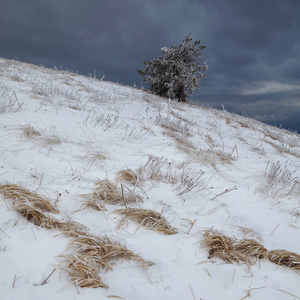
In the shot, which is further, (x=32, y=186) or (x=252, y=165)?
(x=252, y=165)

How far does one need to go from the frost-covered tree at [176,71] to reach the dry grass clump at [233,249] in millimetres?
15841

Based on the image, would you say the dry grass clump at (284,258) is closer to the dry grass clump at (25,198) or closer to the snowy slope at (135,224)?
the snowy slope at (135,224)

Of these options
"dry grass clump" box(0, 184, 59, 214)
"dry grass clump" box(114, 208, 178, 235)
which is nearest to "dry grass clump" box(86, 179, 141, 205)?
"dry grass clump" box(114, 208, 178, 235)

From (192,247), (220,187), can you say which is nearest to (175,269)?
(192,247)

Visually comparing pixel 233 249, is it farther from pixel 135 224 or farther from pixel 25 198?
pixel 25 198

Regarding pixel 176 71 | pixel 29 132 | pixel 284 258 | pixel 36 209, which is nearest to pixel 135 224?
pixel 36 209

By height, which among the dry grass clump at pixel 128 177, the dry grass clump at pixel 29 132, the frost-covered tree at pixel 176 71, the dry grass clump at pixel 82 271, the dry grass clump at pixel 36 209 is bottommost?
the dry grass clump at pixel 82 271

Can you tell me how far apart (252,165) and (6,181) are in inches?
173

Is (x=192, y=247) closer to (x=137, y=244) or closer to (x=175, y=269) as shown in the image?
(x=175, y=269)

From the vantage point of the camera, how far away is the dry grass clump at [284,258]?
139cm

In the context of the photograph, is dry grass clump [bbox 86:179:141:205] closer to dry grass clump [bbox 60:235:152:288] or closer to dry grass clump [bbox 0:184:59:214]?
dry grass clump [bbox 0:184:59:214]

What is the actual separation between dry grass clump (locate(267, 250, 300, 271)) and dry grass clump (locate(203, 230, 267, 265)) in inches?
2.1

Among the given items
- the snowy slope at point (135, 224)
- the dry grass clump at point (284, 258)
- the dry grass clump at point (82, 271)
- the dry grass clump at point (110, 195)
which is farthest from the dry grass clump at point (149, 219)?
the dry grass clump at point (284, 258)

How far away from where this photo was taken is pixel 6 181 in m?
1.72
